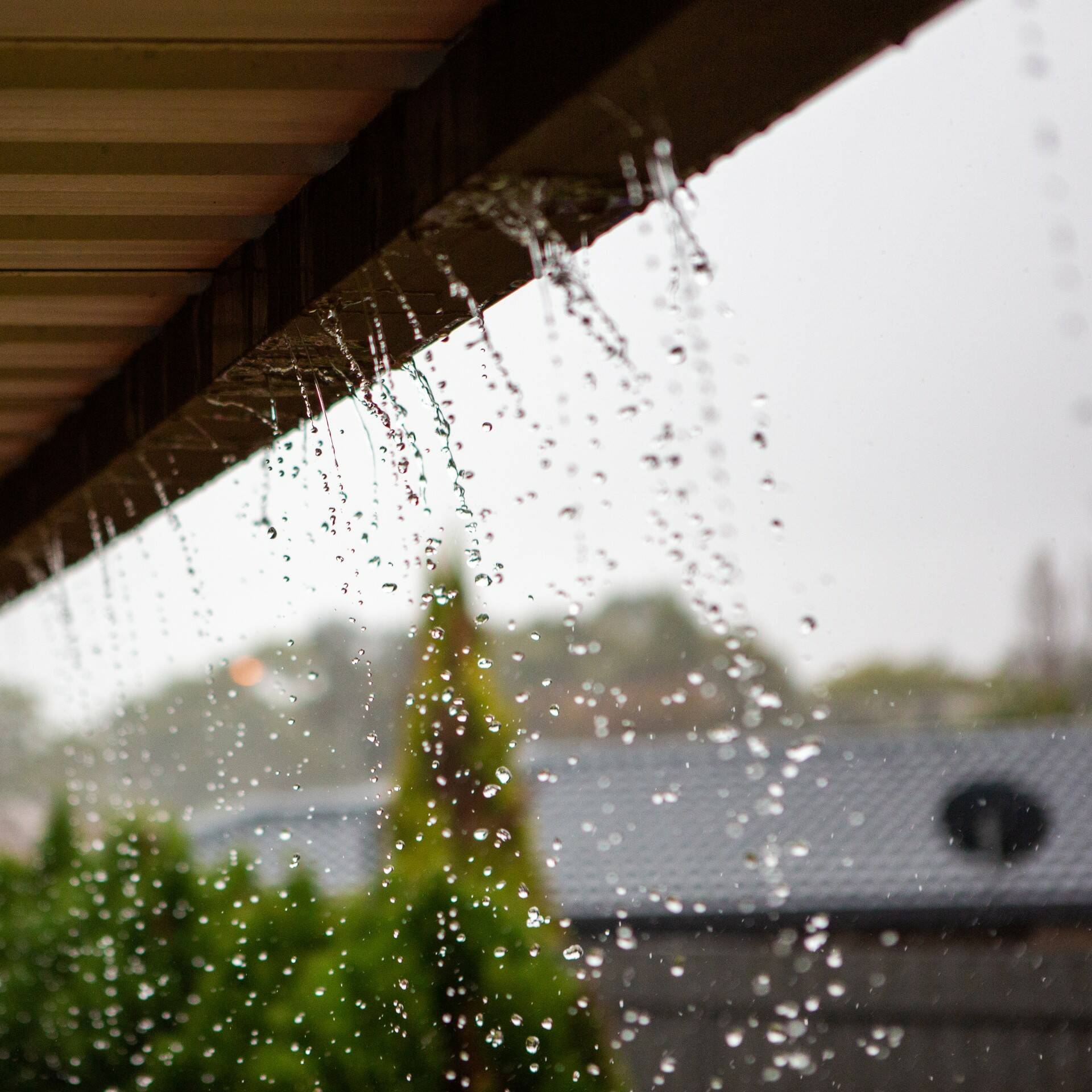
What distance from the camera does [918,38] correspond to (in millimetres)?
1226

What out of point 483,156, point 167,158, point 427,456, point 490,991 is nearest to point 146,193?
point 167,158

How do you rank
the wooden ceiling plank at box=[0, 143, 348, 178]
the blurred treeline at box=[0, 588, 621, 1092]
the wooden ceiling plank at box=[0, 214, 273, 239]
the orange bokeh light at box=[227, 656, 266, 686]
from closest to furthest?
the wooden ceiling plank at box=[0, 143, 348, 178] < the wooden ceiling plank at box=[0, 214, 273, 239] < the blurred treeline at box=[0, 588, 621, 1092] < the orange bokeh light at box=[227, 656, 266, 686]

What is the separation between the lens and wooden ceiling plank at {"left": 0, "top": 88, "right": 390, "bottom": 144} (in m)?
1.73

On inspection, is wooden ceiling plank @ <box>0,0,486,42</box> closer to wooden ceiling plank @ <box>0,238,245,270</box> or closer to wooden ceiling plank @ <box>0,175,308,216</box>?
wooden ceiling plank @ <box>0,175,308,216</box>

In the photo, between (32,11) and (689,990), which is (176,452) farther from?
(689,990)

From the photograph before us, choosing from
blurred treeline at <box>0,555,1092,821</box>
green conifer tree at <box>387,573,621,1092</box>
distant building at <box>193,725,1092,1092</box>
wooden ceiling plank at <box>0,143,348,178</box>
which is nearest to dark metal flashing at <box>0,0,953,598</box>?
wooden ceiling plank at <box>0,143,348,178</box>

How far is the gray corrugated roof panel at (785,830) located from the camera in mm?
12992

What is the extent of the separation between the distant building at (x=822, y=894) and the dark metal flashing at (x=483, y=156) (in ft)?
7.32

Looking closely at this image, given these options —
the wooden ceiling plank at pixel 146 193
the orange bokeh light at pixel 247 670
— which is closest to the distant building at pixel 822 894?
the wooden ceiling plank at pixel 146 193

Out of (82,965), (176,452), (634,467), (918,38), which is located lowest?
(82,965)

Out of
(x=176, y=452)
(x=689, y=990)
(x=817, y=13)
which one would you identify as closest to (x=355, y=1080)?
(x=176, y=452)

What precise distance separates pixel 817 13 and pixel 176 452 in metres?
2.27

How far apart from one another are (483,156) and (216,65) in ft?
1.49

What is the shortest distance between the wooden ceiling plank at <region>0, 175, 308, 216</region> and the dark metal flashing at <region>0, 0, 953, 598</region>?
6 centimetres
